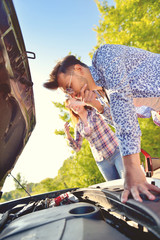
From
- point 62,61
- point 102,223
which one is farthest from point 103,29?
point 102,223

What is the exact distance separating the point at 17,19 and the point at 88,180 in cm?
584

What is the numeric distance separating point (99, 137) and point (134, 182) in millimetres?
1732

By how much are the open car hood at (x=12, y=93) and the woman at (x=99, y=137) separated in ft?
3.29

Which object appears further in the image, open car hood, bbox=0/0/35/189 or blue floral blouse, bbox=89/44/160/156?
blue floral blouse, bbox=89/44/160/156

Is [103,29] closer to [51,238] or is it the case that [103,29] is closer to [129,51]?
[129,51]

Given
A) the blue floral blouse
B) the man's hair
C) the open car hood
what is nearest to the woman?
the man's hair

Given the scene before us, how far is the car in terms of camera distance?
0.71m

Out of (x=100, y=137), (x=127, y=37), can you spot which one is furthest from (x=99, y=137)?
(x=127, y=37)

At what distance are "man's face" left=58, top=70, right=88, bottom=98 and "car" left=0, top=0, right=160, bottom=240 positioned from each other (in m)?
0.44

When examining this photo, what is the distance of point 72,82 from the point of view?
5.62 ft

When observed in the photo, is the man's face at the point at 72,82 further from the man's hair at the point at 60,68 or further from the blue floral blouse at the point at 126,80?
the blue floral blouse at the point at 126,80

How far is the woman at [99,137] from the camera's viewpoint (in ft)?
8.31

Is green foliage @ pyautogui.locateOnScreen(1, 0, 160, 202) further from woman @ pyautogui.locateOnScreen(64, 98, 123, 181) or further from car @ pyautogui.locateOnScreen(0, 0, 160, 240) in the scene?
car @ pyautogui.locateOnScreen(0, 0, 160, 240)

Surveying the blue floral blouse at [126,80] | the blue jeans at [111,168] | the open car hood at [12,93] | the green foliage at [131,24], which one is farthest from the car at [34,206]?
the green foliage at [131,24]
